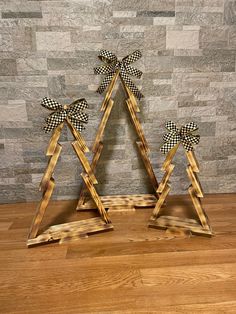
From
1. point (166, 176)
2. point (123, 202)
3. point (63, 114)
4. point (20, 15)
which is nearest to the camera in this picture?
point (63, 114)

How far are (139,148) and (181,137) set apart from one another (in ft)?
0.97

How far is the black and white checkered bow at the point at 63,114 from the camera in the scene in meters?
1.12

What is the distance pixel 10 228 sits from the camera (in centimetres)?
129

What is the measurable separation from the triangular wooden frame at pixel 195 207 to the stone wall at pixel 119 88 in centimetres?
32

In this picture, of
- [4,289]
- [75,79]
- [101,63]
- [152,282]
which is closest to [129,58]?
[101,63]

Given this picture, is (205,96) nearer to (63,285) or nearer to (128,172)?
(128,172)

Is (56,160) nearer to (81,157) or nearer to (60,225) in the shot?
(81,157)

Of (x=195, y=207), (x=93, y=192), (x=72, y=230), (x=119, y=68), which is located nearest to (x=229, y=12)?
(x=119, y=68)

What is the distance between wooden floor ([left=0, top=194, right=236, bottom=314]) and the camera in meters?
0.84

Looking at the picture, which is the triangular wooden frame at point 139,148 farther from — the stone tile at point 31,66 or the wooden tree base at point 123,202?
the stone tile at point 31,66

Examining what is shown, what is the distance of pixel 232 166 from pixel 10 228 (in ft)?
3.83

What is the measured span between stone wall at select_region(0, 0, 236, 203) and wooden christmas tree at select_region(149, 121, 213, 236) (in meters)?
0.32

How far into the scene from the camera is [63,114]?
114 cm

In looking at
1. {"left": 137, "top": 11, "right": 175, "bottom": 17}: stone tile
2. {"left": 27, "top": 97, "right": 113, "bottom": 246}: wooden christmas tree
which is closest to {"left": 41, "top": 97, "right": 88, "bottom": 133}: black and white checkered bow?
{"left": 27, "top": 97, "right": 113, "bottom": 246}: wooden christmas tree
